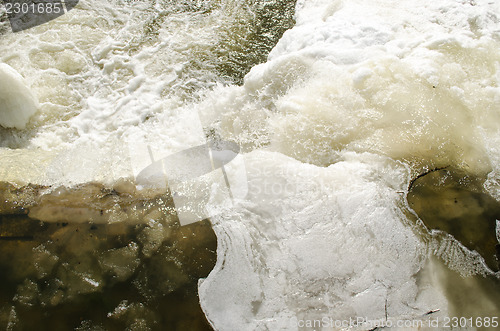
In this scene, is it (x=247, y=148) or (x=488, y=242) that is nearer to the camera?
(x=488, y=242)

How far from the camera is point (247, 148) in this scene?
3617 mm

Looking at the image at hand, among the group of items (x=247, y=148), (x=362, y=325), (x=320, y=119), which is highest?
(x=320, y=119)

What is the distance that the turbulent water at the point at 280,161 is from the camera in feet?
8.54

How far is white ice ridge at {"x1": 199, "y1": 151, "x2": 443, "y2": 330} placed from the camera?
2500mm

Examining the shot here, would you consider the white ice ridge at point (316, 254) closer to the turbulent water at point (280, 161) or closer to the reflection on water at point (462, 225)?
the turbulent water at point (280, 161)

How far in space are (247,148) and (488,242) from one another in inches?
95.2

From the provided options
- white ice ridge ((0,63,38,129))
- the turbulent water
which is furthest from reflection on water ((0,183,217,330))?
white ice ridge ((0,63,38,129))

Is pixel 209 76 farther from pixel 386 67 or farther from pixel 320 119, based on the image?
pixel 386 67

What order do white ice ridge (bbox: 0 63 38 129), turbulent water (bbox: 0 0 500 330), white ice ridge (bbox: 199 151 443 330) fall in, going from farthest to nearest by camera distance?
1. white ice ridge (bbox: 0 63 38 129)
2. turbulent water (bbox: 0 0 500 330)
3. white ice ridge (bbox: 199 151 443 330)

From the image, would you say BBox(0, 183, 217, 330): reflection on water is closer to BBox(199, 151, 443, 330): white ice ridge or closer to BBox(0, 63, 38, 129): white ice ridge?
BBox(199, 151, 443, 330): white ice ridge

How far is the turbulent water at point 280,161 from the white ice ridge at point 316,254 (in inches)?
0.5

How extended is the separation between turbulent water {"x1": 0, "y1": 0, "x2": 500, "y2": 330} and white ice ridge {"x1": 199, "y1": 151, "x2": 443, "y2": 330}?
12mm

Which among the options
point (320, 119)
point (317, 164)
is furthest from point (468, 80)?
point (317, 164)

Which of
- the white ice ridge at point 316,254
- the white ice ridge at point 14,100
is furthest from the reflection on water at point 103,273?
the white ice ridge at point 14,100
